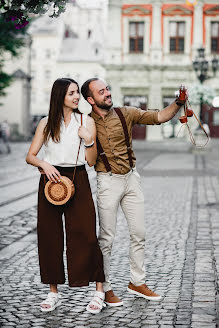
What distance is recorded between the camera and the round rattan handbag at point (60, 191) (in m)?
4.89

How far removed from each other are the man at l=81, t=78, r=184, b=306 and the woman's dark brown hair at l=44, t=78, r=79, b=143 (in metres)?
0.21

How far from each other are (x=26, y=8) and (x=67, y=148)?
1.22 metres

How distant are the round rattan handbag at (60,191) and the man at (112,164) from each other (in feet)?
1.32

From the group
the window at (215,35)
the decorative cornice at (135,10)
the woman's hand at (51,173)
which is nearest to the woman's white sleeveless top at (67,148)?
the woman's hand at (51,173)

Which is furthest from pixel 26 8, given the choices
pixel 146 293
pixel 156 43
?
pixel 156 43

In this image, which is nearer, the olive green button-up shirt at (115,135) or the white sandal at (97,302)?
the white sandal at (97,302)

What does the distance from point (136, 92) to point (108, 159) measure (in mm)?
42582

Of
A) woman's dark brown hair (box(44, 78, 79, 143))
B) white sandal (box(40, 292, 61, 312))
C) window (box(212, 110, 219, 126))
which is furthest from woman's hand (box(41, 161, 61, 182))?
window (box(212, 110, 219, 126))

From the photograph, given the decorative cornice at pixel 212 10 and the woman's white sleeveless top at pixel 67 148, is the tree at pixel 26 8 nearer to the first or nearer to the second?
the woman's white sleeveless top at pixel 67 148

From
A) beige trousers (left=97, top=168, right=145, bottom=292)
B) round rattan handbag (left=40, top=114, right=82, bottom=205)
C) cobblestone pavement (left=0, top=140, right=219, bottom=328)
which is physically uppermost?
round rattan handbag (left=40, top=114, right=82, bottom=205)

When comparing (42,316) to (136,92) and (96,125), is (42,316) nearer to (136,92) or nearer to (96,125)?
(96,125)

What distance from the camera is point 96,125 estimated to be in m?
5.25

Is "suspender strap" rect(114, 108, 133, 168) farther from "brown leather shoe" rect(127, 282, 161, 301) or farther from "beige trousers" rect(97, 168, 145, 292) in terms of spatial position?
"brown leather shoe" rect(127, 282, 161, 301)

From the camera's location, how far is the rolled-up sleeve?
525 centimetres
